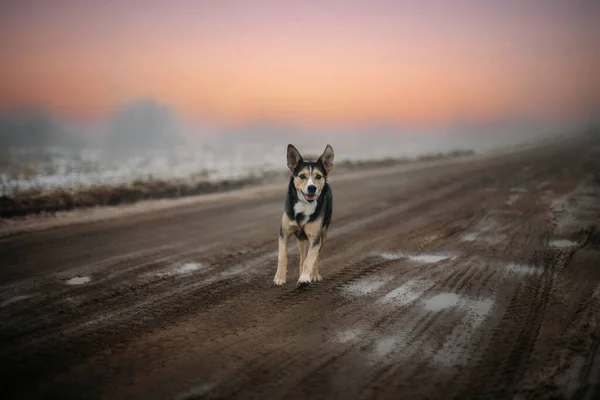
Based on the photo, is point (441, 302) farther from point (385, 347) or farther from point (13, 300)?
point (13, 300)

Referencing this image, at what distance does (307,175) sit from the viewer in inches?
225

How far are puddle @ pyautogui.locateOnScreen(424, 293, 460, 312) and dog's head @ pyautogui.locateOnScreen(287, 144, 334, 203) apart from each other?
6.53 ft

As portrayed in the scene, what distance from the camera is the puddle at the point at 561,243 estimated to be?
25.5 feet

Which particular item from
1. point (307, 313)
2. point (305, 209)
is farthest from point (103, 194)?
point (307, 313)

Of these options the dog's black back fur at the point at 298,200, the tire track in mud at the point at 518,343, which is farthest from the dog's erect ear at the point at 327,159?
the tire track in mud at the point at 518,343

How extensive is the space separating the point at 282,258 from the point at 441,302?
216 centimetres

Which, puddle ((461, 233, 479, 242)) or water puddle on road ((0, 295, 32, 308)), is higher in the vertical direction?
water puddle on road ((0, 295, 32, 308))

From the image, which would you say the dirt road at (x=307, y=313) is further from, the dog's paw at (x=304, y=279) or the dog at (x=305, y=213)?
the dog at (x=305, y=213)

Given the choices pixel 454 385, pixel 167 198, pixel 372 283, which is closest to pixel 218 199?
pixel 167 198

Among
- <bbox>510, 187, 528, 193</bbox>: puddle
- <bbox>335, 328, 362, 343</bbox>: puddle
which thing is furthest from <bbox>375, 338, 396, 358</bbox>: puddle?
<bbox>510, 187, 528, 193</bbox>: puddle

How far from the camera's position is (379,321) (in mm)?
4730

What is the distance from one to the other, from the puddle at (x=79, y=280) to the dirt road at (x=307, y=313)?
0.05ft

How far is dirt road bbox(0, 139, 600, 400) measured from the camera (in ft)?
11.5

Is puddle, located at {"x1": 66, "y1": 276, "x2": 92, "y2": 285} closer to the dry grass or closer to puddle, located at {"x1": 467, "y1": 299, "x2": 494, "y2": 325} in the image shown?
puddle, located at {"x1": 467, "y1": 299, "x2": 494, "y2": 325}
